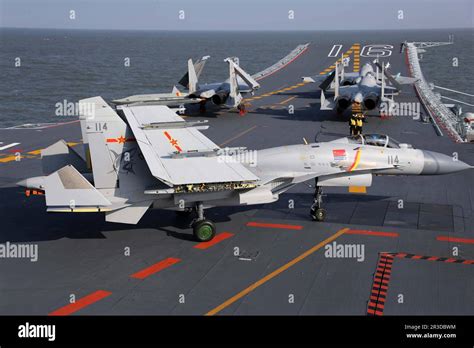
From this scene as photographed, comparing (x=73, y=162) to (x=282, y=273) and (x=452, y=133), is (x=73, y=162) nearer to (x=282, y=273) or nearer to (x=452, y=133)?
(x=282, y=273)

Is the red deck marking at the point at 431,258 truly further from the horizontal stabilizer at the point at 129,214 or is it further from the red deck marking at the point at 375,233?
the horizontal stabilizer at the point at 129,214

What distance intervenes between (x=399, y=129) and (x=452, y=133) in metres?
3.42

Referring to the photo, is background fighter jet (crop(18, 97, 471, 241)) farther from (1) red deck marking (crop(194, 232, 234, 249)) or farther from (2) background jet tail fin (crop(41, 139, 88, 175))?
(1) red deck marking (crop(194, 232, 234, 249))

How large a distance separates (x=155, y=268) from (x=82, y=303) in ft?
8.77

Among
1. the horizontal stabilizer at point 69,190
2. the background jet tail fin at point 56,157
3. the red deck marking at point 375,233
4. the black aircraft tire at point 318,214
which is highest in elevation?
the background jet tail fin at point 56,157

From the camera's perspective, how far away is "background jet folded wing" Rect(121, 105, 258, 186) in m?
16.6

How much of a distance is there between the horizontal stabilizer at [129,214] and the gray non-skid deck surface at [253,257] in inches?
36.3

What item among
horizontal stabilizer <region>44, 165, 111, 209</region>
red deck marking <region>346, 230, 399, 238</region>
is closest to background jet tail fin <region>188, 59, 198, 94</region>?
red deck marking <region>346, 230, 399, 238</region>

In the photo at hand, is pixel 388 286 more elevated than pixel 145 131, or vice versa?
pixel 145 131

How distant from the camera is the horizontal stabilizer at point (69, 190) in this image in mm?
16547

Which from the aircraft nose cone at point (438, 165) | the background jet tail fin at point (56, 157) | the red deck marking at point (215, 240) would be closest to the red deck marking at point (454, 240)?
the aircraft nose cone at point (438, 165)

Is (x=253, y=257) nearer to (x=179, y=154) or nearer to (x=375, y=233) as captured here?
(x=179, y=154)
